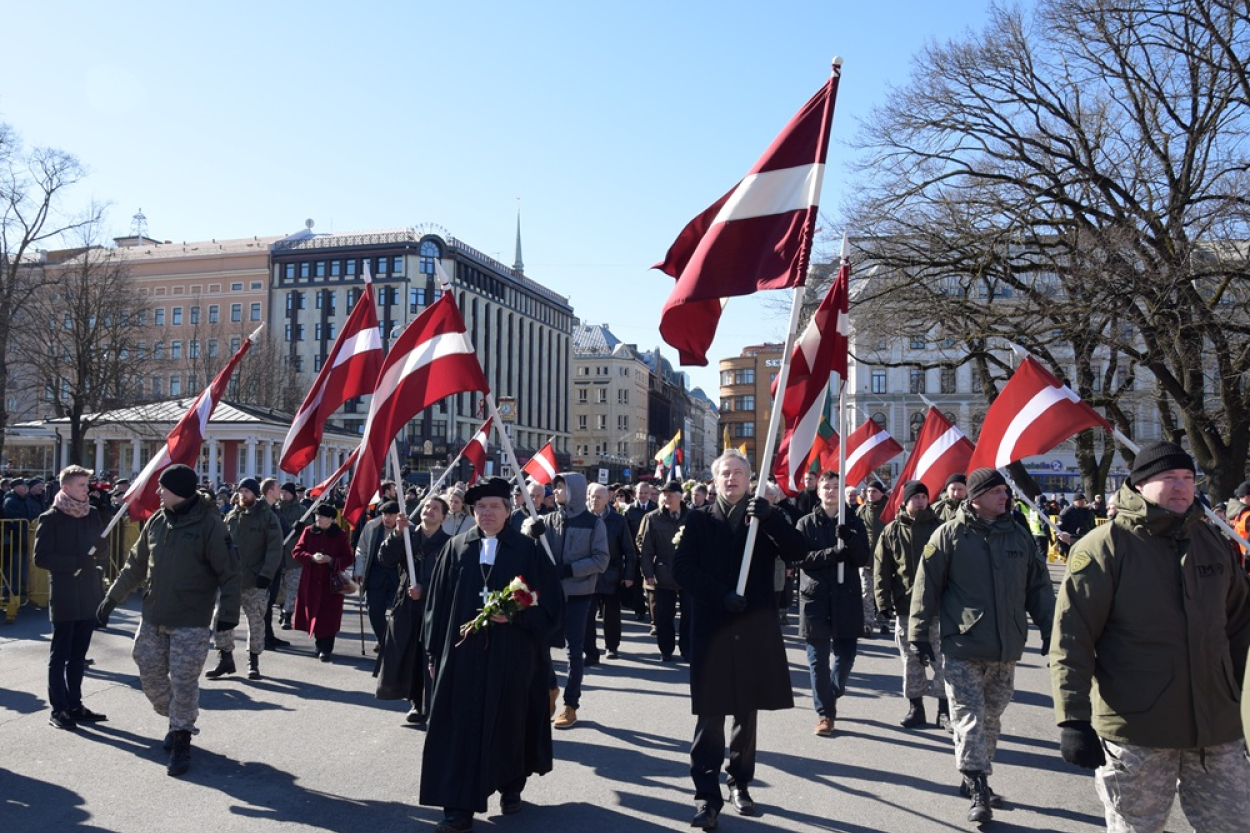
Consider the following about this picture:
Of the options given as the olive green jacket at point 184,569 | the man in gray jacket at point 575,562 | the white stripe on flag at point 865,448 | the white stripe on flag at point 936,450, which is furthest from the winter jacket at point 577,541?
the white stripe on flag at point 865,448

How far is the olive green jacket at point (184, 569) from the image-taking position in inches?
277

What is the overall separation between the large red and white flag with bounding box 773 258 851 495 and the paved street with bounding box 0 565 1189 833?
84.8 inches

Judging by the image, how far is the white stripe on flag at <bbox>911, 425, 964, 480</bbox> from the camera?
1152 cm

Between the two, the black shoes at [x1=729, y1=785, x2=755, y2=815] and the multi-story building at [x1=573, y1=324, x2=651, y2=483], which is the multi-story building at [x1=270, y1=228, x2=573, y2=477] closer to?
the multi-story building at [x1=573, y1=324, x2=651, y2=483]

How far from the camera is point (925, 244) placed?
22953 millimetres

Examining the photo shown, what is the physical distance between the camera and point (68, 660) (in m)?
8.13

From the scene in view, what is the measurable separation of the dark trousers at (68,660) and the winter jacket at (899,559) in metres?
6.37

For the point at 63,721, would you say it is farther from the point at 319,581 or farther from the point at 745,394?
the point at 745,394

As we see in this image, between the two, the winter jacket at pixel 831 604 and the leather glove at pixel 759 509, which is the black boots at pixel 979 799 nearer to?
the leather glove at pixel 759 509

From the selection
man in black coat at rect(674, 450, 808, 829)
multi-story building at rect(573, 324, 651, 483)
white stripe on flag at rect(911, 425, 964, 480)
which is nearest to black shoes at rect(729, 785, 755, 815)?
man in black coat at rect(674, 450, 808, 829)

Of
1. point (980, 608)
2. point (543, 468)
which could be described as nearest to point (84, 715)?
point (980, 608)

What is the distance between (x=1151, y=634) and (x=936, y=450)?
24.7 feet

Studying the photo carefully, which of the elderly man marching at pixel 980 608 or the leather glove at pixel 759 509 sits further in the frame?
the elderly man marching at pixel 980 608

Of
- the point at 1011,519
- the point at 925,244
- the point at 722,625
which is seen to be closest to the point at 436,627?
the point at 722,625
